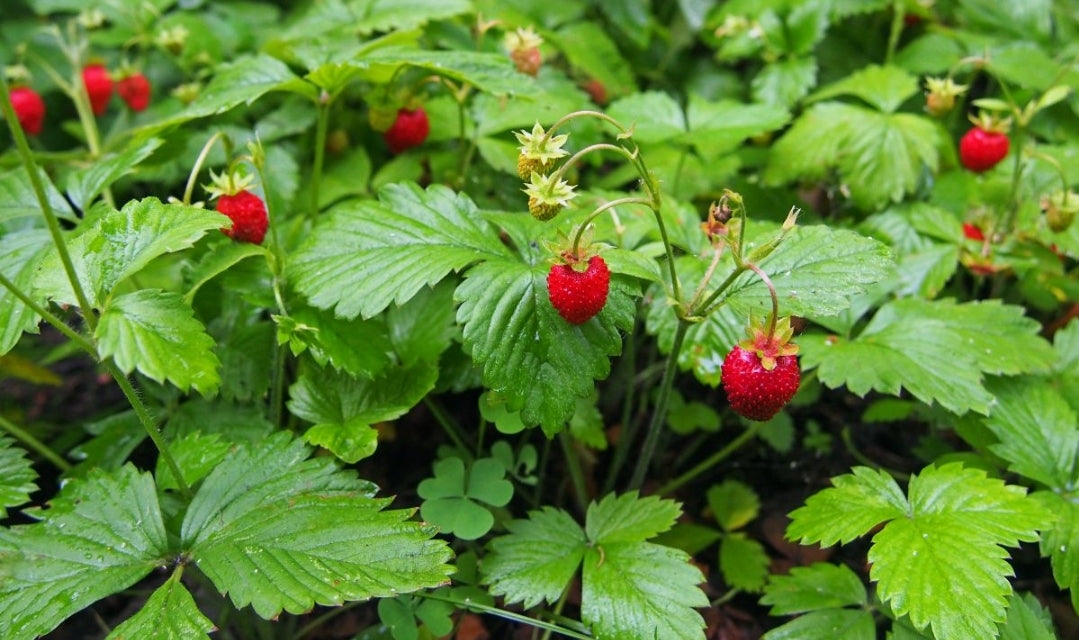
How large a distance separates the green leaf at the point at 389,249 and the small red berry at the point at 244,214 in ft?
0.36

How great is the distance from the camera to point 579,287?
1.31 metres

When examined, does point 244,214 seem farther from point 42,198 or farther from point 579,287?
point 579,287

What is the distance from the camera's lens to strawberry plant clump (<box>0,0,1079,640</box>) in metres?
1.33

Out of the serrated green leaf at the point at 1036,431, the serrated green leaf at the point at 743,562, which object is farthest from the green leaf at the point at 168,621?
the serrated green leaf at the point at 1036,431

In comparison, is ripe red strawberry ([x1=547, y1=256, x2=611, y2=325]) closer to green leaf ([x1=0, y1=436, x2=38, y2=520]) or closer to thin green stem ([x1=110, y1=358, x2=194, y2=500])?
thin green stem ([x1=110, y1=358, x2=194, y2=500])

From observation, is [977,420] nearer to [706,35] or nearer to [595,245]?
[595,245]

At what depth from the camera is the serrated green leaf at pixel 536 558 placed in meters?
1.47

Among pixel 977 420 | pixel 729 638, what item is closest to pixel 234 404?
pixel 729 638

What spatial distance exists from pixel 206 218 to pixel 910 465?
1.97 m

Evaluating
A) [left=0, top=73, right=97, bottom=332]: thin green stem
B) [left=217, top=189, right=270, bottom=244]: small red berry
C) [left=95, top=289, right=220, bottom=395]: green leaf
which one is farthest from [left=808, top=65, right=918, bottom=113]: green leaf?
[left=0, top=73, right=97, bottom=332]: thin green stem

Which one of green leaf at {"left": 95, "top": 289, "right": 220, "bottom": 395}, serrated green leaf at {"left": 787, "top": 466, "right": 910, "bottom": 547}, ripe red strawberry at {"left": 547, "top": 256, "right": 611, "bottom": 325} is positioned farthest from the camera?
serrated green leaf at {"left": 787, "top": 466, "right": 910, "bottom": 547}

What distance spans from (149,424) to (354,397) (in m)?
0.39

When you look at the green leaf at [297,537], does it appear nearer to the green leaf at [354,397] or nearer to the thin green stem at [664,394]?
the green leaf at [354,397]

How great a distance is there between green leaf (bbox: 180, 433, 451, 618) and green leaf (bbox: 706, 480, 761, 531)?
97 cm
